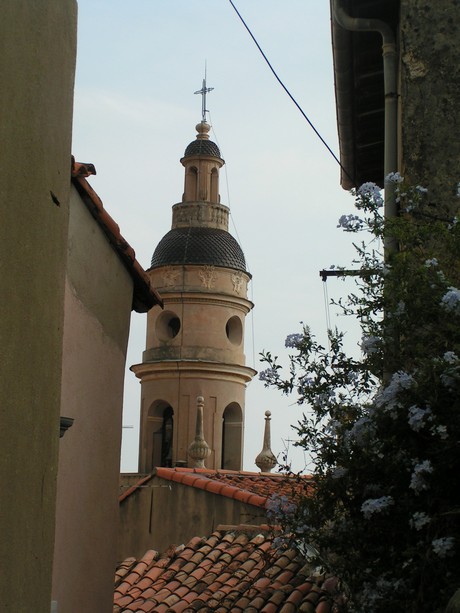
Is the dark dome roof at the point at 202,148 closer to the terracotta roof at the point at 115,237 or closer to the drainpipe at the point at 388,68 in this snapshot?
the terracotta roof at the point at 115,237

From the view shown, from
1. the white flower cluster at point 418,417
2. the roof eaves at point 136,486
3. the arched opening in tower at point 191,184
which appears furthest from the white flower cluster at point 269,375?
the arched opening in tower at point 191,184

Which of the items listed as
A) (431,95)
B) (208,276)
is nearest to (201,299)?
(208,276)

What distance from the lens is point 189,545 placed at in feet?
55.2

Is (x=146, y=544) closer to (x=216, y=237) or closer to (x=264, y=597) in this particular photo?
(x=264, y=597)

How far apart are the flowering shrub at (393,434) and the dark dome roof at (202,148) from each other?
27.2m

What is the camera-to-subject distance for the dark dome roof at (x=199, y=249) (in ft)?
113

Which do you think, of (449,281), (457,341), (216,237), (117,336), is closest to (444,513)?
(457,341)

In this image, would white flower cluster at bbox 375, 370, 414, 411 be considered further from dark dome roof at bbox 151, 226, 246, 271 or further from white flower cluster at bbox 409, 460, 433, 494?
dark dome roof at bbox 151, 226, 246, 271

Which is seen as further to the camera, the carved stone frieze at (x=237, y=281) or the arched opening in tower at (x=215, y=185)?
the arched opening in tower at (x=215, y=185)

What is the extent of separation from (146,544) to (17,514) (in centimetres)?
1568

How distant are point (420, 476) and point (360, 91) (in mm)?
6645

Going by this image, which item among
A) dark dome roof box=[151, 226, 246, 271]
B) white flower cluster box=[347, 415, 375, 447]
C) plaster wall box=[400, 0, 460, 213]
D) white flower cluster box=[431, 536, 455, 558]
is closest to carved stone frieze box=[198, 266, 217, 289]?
dark dome roof box=[151, 226, 246, 271]

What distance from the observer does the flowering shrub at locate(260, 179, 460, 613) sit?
7.39m

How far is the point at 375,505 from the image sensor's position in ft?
24.6
